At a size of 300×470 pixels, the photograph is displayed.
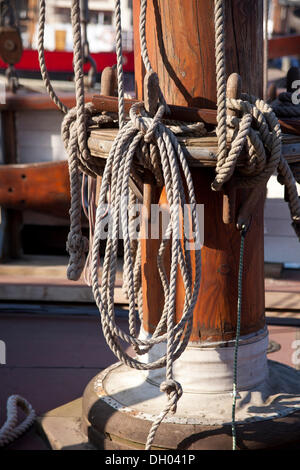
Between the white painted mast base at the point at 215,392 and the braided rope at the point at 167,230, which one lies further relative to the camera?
the white painted mast base at the point at 215,392

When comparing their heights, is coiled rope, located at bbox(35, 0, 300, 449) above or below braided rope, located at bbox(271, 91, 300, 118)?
below

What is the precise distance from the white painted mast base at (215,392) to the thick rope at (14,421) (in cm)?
30

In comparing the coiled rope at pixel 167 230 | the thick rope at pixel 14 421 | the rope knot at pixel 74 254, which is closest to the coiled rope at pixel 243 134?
the coiled rope at pixel 167 230

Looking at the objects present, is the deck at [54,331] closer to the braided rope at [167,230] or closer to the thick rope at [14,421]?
the thick rope at [14,421]

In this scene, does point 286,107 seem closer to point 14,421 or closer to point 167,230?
point 167,230

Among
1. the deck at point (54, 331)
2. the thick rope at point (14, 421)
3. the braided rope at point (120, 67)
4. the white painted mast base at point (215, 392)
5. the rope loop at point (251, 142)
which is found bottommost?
the deck at point (54, 331)

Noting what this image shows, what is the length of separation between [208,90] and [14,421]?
1249 millimetres

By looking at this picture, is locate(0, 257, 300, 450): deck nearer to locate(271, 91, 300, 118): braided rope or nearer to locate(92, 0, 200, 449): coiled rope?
locate(92, 0, 200, 449): coiled rope

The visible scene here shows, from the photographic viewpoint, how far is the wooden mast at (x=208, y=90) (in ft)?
6.91

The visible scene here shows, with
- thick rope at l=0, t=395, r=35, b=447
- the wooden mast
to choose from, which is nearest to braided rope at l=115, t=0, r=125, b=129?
the wooden mast

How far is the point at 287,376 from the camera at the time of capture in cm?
246

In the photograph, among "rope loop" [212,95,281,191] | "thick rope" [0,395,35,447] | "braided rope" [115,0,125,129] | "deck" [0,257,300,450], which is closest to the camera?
"rope loop" [212,95,281,191]

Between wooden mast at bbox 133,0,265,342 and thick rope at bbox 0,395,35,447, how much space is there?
0.59 m

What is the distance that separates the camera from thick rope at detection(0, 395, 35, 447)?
7.82ft
